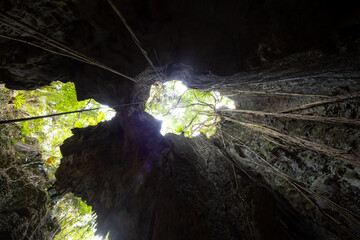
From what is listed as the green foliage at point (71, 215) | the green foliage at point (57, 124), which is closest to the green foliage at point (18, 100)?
the green foliage at point (57, 124)

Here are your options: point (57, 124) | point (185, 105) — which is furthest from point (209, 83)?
point (57, 124)

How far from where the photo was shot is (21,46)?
1.62 m

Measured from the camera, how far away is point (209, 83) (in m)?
2.42

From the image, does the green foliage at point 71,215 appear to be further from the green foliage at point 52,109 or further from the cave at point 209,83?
the cave at point 209,83

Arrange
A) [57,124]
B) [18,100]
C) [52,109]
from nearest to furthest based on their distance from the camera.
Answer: [18,100], [52,109], [57,124]

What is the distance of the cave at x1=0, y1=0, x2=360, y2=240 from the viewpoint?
1358mm

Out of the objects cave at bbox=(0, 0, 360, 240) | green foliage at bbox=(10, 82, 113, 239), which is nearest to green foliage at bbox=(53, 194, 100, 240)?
green foliage at bbox=(10, 82, 113, 239)

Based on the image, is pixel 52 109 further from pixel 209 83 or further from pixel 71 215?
pixel 209 83

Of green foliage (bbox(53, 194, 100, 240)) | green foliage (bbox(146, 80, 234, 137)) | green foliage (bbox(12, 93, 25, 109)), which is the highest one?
green foliage (bbox(12, 93, 25, 109))

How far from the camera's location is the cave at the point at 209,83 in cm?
136

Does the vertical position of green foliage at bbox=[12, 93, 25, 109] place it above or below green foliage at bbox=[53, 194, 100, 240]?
above

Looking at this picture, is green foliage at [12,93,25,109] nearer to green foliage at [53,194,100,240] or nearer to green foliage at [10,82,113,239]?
green foliage at [10,82,113,239]

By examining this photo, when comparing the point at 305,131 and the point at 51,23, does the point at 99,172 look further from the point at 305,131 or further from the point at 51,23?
the point at 305,131

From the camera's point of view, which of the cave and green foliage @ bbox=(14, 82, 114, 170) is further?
green foliage @ bbox=(14, 82, 114, 170)
